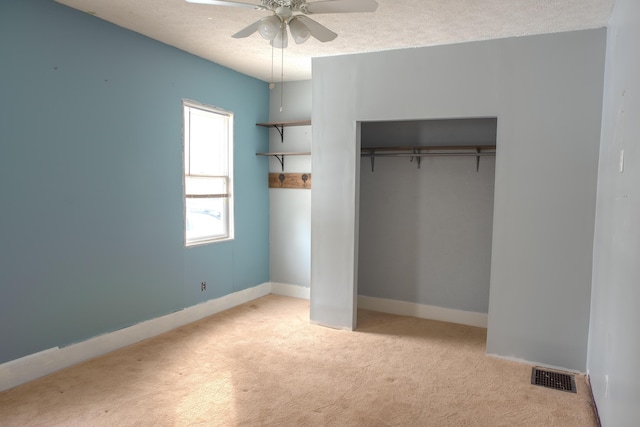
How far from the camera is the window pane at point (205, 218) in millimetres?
4449

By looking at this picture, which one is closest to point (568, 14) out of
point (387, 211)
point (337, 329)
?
point (387, 211)

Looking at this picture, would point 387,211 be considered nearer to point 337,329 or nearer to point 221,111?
point 337,329

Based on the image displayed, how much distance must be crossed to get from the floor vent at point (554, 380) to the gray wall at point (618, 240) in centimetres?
17

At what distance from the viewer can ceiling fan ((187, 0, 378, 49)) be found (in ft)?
7.22

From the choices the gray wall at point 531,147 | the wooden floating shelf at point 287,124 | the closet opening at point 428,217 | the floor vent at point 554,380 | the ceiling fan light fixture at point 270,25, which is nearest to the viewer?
the ceiling fan light fixture at point 270,25

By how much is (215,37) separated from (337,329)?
291 centimetres

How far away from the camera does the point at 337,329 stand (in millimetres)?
4277

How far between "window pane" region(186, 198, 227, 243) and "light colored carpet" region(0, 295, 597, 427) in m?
0.99

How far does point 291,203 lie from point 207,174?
46.2 inches

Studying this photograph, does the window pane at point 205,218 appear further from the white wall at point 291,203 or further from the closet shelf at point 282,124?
the closet shelf at point 282,124

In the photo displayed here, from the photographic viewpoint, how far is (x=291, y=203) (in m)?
5.38

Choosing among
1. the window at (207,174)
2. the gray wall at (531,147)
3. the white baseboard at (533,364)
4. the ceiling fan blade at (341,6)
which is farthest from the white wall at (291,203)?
the ceiling fan blade at (341,6)

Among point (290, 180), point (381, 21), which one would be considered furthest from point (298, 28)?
point (290, 180)

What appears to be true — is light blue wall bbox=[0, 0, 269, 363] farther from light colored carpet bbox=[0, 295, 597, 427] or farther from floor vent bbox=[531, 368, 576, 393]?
floor vent bbox=[531, 368, 576, 393]
